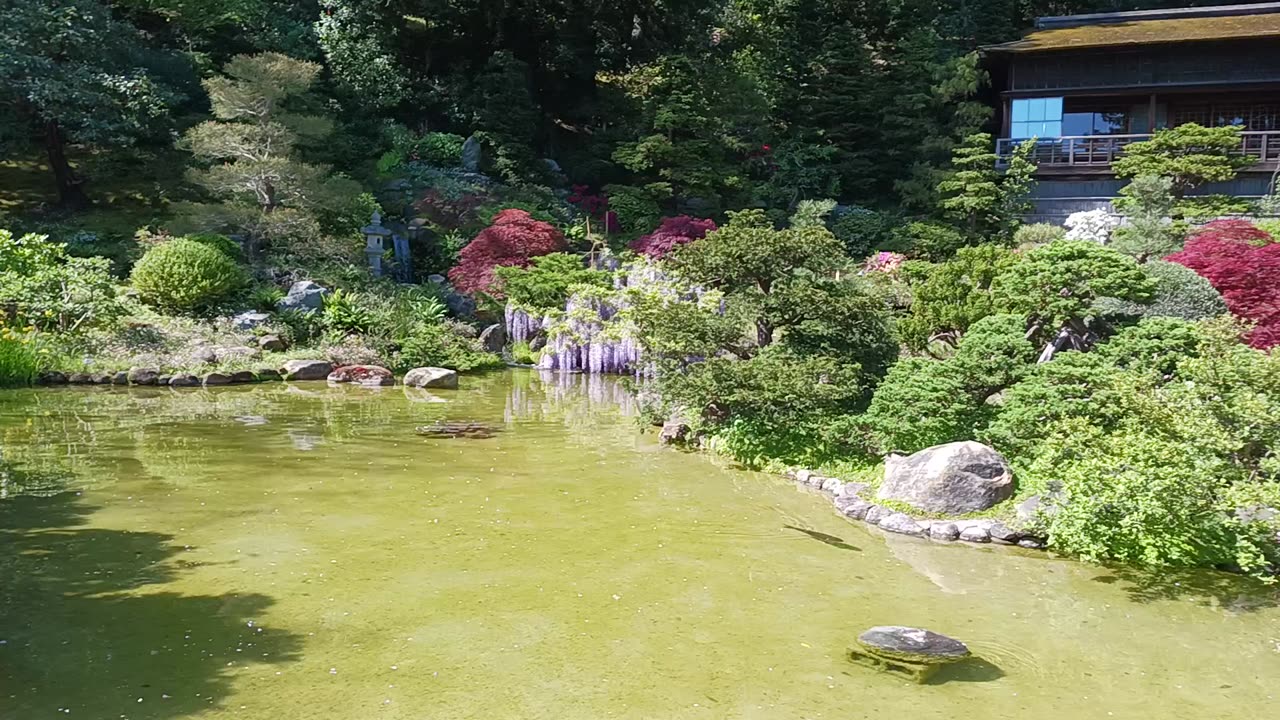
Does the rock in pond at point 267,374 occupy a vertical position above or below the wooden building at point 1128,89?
below

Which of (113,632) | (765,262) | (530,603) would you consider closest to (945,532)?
(530,603)

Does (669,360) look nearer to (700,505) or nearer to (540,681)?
(700,505)

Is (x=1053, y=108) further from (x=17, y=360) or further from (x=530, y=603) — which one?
(x=17, y=360)

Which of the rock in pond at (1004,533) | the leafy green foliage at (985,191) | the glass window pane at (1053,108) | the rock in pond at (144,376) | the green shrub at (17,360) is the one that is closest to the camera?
the rock in pond at (1004,533)

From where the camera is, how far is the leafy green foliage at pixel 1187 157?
65.8 feet

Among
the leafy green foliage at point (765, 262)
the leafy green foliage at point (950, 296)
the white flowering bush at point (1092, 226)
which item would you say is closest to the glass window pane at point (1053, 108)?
the white flowering bush at point (1092, 226)

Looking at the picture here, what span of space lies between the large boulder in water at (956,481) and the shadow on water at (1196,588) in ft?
4.35

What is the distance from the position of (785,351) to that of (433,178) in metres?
16.4

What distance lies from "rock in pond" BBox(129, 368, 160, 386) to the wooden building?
20168mm

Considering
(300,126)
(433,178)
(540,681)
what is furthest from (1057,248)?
(433,178)

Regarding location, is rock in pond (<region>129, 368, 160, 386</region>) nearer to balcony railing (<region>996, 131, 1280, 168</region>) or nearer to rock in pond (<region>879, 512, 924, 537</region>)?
rock in pond (<region>879, 512, 924, 537</region>)

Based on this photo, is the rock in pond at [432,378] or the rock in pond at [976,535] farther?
the rock in pond at [432,378]

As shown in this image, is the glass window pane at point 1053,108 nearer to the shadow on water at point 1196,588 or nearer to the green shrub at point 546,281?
the green shrub at point 546,281

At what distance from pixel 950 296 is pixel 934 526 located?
15.5ft
